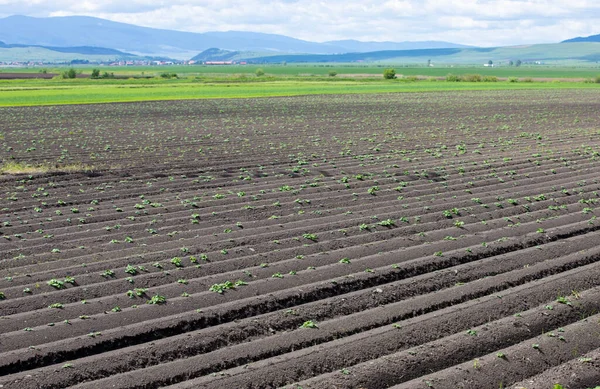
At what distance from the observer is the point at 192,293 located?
9.87 meters

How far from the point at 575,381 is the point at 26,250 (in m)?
9.19

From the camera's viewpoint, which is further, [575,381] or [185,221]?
[185,221]

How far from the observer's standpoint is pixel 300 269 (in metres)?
10.9

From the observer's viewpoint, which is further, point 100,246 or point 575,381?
point 100,246

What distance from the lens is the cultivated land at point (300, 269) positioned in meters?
7.71

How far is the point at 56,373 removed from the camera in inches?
293

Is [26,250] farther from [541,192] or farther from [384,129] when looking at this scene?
[384,129]

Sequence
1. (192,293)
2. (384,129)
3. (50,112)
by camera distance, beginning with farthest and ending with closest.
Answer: (50,112), (384,129), (192,293)

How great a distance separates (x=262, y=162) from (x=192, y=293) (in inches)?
481

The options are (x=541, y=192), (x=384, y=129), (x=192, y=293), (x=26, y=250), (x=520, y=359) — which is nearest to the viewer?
(x=520, y=359)

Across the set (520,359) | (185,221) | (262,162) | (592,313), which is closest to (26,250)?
(185,221)

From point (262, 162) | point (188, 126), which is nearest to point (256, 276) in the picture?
point (262, 162)

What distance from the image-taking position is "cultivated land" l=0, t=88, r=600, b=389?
7.71m

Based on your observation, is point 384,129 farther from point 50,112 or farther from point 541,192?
point 50,112
